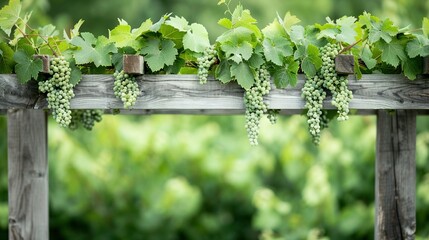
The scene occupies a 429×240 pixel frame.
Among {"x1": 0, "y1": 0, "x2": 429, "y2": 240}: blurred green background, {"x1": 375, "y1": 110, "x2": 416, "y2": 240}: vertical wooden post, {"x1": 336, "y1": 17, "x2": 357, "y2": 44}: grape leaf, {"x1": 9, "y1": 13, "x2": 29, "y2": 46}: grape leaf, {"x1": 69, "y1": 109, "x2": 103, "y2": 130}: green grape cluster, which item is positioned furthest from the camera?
{"x1": 0, "y1": 0, "x2": 429, "y2": 240}: blurred green background

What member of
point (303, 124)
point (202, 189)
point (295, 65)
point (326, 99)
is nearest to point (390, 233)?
point (326, 99)

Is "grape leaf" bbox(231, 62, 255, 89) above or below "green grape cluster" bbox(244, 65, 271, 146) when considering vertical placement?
above

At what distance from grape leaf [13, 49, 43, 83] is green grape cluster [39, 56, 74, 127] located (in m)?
0.05

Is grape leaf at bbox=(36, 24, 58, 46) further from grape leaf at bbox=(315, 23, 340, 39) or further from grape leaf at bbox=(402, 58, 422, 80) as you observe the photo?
grape leaf at bbox=(402, 58, 422, 80)

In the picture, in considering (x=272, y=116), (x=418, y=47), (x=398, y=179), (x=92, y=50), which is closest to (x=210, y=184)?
(x=398, y=179)

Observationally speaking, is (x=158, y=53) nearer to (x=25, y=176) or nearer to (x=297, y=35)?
(x=297, y=35)

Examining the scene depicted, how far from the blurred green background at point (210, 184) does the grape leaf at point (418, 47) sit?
7.05 feet

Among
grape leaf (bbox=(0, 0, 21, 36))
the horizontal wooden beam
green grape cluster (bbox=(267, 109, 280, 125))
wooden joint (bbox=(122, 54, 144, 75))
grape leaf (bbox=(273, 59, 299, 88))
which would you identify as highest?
grape leaf (bbox=(0, 0, 21, 36))

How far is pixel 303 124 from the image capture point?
534 centimetres

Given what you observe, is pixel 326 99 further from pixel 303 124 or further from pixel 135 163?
pixel 303 124

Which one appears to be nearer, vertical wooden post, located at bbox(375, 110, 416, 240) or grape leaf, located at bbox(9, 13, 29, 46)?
grape leaf, located at bbox(9, 13, 29, 46)

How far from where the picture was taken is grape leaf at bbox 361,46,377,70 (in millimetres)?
2068

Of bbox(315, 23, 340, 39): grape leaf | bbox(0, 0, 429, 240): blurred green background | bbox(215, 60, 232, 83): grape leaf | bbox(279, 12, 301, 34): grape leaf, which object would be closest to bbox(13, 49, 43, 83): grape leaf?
bbox(215, 60, 232, 83): grape leaf

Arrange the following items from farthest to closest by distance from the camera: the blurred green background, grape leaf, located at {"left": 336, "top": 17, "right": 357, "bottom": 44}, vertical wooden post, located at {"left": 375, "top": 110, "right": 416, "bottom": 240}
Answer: the blurred green background, vertical wooden post, located at {"left": 375, "top": 110, "right": 416, "bottom": 240}, grape leaf, located at {"left": 336, "top": 17, "right": 357, "bottom": 44}
